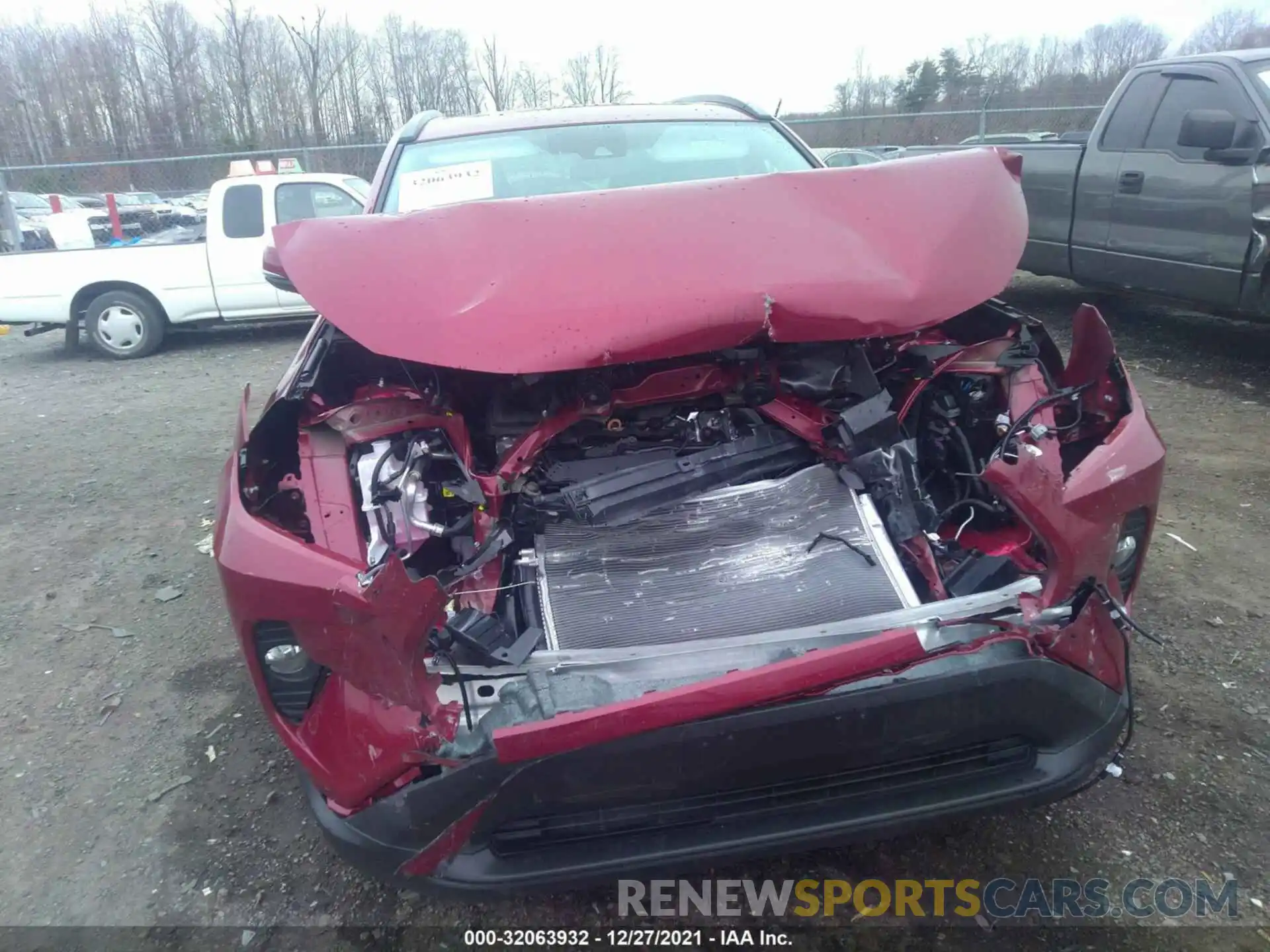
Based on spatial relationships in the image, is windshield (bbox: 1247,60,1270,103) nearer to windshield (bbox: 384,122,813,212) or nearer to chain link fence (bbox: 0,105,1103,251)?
chain link fence (bbox: 0,105,1103,251)

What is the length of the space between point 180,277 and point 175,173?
6554 millimetres

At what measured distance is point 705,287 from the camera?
2094mm

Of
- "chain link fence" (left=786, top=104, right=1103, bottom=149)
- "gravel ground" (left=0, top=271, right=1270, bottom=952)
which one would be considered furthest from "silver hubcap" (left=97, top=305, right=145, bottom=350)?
"chain link fence" (left=786, top=104, right=1103, bottom=149)

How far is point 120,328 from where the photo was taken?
8.52 metres

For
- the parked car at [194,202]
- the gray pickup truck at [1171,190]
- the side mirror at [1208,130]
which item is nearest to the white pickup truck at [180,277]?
the parked car at [194,202]

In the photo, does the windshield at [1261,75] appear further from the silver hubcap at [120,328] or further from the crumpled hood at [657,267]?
the silver hubcap at [120,328]

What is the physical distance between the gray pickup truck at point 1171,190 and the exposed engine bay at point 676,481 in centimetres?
370

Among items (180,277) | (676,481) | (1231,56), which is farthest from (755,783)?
(180,277)

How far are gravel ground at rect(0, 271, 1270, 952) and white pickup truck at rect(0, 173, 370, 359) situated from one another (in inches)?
159

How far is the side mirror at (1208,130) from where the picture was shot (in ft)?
16.6

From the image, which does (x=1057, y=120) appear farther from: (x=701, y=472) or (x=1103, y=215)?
(x=701, y=472)

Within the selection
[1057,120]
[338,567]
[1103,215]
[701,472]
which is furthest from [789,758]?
[1057,120]

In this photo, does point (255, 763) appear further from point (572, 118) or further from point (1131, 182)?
point (1131, 182)

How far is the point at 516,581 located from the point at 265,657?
0.60 m
